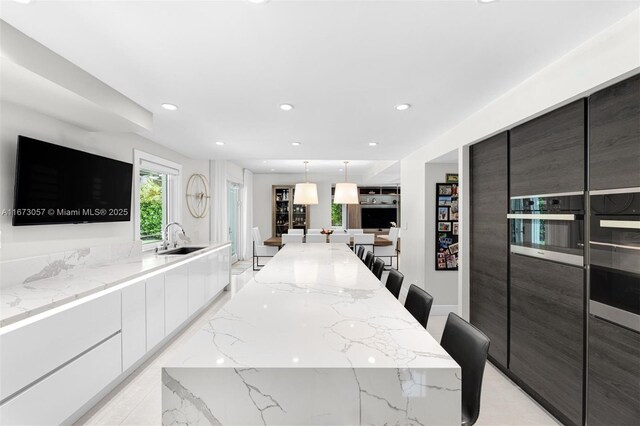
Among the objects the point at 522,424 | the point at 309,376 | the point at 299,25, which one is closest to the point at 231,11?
the point at 299,25

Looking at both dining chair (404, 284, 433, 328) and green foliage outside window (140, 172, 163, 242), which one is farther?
green foliage outside window (140, 172, 163, 242)

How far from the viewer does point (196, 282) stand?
13.0 feet

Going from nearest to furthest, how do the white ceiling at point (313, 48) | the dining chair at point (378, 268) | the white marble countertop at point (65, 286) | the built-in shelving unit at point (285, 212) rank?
the white ceiling at point (313, 48) < the white marble countertop at point (65, 286) < the dining chair at point (378, 268) < the built-in shelving unit at point (285, 212)

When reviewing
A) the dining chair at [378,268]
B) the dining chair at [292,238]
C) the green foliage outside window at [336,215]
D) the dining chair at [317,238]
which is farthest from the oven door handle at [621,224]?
the green foliage outside window at [336,215]

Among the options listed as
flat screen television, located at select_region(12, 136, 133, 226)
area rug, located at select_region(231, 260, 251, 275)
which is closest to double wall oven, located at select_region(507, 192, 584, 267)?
flat screen television, located at select_region(12, 136, 133, 226)

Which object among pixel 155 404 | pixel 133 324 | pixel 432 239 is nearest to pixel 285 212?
pixel 432 239

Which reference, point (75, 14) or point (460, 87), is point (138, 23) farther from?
point (460, 87)

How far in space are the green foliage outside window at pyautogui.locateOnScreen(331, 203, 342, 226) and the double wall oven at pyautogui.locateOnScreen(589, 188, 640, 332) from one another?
321 inches

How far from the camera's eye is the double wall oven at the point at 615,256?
4.83ft

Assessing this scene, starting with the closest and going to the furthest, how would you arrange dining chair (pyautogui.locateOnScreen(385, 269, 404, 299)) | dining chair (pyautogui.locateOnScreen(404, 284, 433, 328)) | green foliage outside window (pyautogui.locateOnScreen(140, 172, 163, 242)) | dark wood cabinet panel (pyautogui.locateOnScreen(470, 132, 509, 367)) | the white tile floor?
dining chair (pyautogui.locateOnScreen(404, 284, 433, 328)), the white tile floor, dining chair (pyautogui.locateOnScreen(385, 269, 404, 299)), dark wood cabinet panel (pyautogui.locateOnScreen(470, 132, 509, 367)), green foliage outside window (pyautogui.locateOnScreen(140, 172, 163, 242))

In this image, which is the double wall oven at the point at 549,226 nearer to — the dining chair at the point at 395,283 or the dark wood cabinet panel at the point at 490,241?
the dark wood cabinet panel at the point at 490,241

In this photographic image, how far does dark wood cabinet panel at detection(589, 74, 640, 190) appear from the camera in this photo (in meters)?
1.47

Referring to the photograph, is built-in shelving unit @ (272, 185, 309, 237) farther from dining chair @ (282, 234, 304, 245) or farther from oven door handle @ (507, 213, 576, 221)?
oven door handle @ (507, 213, 576, 221)

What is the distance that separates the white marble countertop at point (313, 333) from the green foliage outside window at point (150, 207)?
9.10 ft
